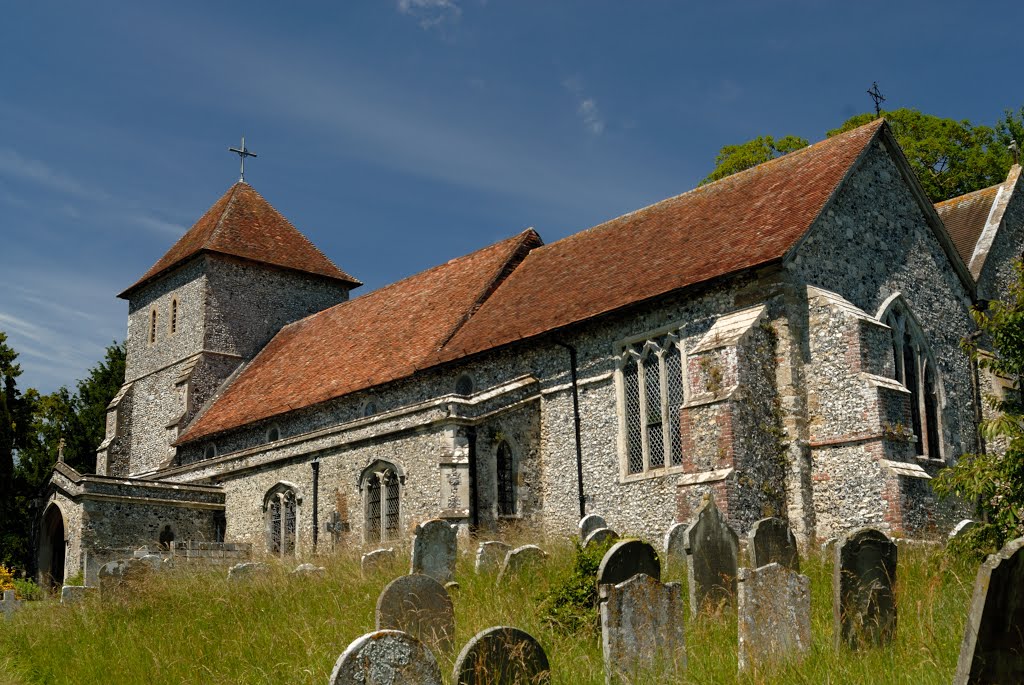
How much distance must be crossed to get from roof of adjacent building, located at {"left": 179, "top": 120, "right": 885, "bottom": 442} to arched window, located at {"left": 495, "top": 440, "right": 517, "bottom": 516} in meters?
2.20

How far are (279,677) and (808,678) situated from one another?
448 cm

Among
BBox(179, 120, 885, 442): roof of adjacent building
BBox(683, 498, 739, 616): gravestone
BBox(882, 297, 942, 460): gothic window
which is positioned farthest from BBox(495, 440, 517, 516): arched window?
BBox(683, 498, 739, 616): gravestone

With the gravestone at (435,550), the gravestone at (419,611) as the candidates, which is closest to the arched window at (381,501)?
the gravestone at (435,550)

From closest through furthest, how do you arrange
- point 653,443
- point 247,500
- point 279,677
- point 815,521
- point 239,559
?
point 279,677 < point 815,521 < point 653,443 < point 239,559 < point 247,500

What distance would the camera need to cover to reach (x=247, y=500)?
25406mm

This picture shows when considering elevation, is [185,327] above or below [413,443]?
above

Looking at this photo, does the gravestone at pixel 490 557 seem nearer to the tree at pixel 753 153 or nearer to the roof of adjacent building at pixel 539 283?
the roof of adjacent building at pixel 539 283

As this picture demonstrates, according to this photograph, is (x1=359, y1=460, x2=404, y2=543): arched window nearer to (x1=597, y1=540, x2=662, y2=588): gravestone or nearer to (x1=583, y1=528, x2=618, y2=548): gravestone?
(x1=583, y1=528, x2=618, y2=548): gravestone

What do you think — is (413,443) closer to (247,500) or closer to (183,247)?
(247,500)

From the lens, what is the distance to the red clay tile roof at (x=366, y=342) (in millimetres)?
24266

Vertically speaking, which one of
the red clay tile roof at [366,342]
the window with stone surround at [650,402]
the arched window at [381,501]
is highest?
the red clay tile roof at [366,342]

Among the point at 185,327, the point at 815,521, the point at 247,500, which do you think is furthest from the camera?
the point at 185,327

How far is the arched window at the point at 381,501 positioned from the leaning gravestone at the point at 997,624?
1612 centimetres

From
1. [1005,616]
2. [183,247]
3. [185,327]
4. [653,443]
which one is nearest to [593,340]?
[653,443]
